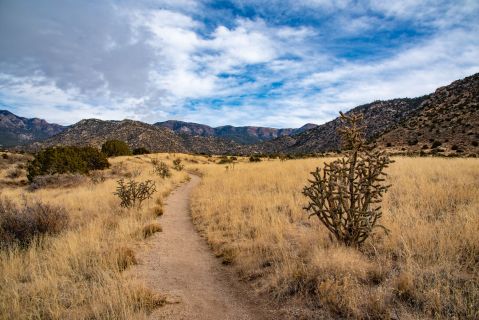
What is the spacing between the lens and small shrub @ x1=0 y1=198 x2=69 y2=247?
23.9 ft

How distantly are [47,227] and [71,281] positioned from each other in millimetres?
4085

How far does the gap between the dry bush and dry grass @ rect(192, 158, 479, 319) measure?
58.4 feet

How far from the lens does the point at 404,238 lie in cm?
537

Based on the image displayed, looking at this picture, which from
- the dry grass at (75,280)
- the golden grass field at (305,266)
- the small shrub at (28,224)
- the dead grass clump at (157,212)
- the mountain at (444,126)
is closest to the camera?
the golden grass field at (305,266)

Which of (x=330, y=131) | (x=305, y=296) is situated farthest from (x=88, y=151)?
(x=330, y=131)

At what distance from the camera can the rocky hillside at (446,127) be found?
34.3 meters

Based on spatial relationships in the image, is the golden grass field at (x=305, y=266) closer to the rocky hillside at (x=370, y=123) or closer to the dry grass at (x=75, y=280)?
the dry grass at (x=75, y=280)

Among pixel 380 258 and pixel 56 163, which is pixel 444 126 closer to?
pixel 380 258

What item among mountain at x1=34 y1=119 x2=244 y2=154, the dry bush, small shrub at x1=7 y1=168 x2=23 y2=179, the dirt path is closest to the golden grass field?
the dirt path

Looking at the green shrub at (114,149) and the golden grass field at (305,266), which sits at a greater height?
the green shrub at (114,149)

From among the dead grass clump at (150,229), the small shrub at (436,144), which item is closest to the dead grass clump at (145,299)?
the dead grass clump at (150,229)

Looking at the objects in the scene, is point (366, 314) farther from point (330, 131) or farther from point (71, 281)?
point (330, 131)

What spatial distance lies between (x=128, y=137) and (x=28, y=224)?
4077 inches

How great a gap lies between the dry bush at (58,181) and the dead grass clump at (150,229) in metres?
16.4
